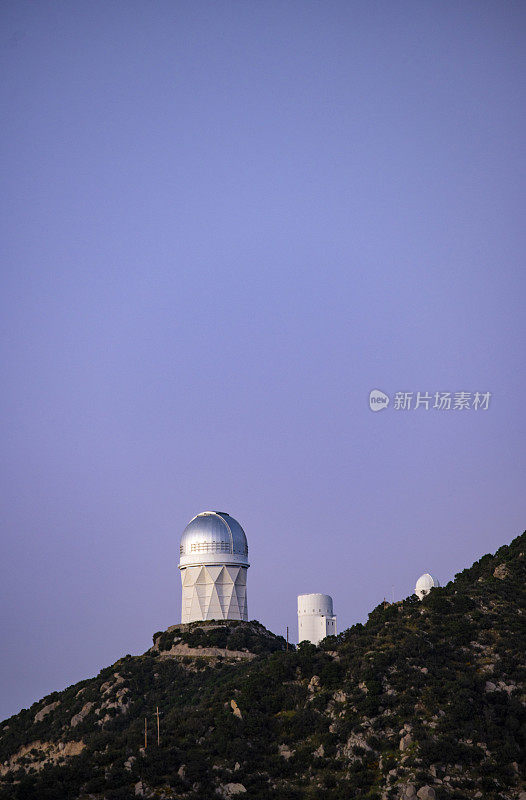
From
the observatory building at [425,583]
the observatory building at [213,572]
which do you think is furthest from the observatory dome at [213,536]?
the observatory building at [425,583]

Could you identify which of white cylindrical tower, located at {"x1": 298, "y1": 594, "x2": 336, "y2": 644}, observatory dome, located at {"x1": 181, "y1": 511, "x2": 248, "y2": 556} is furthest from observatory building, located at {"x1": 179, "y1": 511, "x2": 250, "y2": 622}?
white cylindrical tower, located at {"x1": 298, "y1": 594, "x2": 336, "y2": 644}

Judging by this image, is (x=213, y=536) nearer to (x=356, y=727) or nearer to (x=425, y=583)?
(x=425, y=583)

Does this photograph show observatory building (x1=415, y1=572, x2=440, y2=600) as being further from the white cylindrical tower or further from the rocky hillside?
the rocky hillside

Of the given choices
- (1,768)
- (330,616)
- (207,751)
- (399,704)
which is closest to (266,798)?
(207,751)

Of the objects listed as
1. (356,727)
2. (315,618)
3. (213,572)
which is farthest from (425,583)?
(356,727)

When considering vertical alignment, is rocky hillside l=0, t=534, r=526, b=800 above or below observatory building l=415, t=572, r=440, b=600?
below

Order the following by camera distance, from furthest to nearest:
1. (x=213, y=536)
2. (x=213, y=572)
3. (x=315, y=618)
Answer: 1. (x=213, y=536)
2. (x=213, y=572)
3. (x=315, y=618)

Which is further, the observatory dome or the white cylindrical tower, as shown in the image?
the observatory dome
